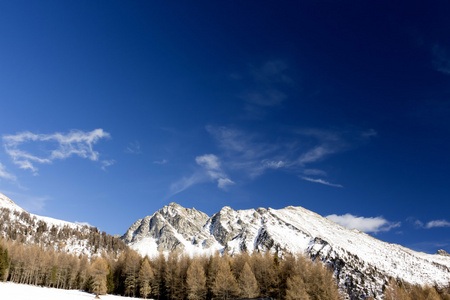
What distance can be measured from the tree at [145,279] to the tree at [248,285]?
129 feet

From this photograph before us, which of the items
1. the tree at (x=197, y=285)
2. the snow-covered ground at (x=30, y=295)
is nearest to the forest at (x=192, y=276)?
the tree at (x=197, y=285)

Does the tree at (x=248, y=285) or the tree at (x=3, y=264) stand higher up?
the tree at (x=3, y=264)

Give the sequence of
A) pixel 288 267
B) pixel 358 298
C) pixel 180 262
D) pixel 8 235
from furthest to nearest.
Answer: pixel 8 235 → pixel 358 298 → pixel 180 262 → pixel 288 267

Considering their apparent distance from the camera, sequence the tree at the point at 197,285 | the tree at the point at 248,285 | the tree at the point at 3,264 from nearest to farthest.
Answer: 1. the tree at the point at 248,285
2. the tree at the point at 197,285
3. the tree at the point at 3,264

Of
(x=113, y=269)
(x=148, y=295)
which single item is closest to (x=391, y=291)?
(x=148, y=295)

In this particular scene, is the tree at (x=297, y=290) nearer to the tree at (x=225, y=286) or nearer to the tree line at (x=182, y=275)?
the tree line at (x=182, y=275)

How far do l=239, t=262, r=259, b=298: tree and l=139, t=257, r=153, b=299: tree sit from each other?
3947 centimetres

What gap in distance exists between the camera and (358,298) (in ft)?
594

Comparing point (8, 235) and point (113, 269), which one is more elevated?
point (8, 235)

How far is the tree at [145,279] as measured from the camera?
329ft

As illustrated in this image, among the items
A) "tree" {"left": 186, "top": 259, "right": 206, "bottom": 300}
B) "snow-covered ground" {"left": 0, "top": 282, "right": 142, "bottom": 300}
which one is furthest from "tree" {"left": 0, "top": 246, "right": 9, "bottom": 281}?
"tree" {"left": 186, "top": 259, "right": 206, "bottom": 300}

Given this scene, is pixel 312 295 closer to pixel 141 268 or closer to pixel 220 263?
pixel 220 263

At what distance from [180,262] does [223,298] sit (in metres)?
25.5

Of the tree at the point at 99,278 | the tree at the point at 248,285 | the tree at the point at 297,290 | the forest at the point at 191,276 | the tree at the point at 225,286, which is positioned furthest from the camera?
the tree at the point at 99,278
